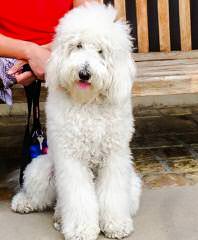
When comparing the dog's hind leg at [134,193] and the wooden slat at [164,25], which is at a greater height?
the wooden slat at [164,25]

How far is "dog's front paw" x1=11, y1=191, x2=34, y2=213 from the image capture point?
3467 mm

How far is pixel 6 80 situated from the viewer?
3.38 metres

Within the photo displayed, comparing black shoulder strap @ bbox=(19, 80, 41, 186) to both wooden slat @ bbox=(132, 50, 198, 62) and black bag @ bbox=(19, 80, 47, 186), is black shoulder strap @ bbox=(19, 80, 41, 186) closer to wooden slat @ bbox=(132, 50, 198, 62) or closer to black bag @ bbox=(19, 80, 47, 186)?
black bag @ bbox=(19, 80, 47, 186)

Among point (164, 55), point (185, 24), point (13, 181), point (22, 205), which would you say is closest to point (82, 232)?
point (22, 205)

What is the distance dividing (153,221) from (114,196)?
38cm

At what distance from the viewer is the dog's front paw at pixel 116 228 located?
3.09 metres

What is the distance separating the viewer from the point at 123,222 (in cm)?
312

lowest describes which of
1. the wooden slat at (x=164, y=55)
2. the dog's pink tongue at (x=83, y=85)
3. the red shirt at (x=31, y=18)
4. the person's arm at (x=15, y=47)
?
the dog's pink tongue at (x=83, y=85)

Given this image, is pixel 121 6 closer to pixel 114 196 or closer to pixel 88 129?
pixel 88 129

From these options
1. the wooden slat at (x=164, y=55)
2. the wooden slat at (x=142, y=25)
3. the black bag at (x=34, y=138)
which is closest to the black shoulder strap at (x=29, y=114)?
the black bag at (x=34, y=138)

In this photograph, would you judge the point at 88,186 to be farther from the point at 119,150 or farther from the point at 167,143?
the point at 167,143

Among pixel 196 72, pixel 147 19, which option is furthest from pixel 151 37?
pixel 196 72

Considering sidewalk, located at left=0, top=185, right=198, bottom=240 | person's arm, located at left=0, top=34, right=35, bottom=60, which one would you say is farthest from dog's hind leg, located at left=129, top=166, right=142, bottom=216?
person's arm, located at left=0, top=34, right=35, bottom=60

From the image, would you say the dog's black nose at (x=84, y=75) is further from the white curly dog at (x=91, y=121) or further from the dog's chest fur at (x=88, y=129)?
the dog's chest fur at (x=88, y=129)
